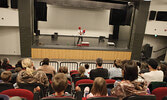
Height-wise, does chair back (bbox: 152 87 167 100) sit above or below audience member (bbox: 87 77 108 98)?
below

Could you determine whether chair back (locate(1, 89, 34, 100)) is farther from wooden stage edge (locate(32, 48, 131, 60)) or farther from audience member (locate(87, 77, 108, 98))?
wooden stage edge (locate(32, 48, 131, 60))

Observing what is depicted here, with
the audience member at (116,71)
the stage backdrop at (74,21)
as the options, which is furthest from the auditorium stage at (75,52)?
the audience member at (116,71)

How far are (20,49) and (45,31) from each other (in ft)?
12.4

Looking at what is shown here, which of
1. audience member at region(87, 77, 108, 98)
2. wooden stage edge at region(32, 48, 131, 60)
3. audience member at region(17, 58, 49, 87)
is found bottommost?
wooden stage edge at region(32, 48, 131, 60)

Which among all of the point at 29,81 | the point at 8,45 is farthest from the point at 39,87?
the point at 8,45

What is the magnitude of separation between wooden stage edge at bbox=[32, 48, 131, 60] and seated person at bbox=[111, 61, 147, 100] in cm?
596

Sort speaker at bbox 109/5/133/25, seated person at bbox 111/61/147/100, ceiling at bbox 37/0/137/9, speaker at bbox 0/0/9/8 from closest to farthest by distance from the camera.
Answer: seated person at bbox 111/61/147/100 → speaker at bbox 0/0/9/8 → ceiling at bbox 37/0/137/9 → speaker at bbox 109/5/133/25

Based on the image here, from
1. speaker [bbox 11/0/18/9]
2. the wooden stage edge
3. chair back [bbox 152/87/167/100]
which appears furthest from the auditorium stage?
chair back [bbox 152/87/167/100]

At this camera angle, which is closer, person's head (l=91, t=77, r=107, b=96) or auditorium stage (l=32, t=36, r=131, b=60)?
person's head (l=91, t=77, r=107, b=96)

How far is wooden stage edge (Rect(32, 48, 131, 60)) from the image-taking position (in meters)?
7.69

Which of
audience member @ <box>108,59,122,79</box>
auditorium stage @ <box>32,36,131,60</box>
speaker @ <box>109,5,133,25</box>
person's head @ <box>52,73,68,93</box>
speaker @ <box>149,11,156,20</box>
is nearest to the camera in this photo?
person's head @ <box>52,73,68,93</box>

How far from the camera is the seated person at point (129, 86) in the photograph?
2.02m

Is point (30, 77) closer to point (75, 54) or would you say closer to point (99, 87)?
point (99, 87)

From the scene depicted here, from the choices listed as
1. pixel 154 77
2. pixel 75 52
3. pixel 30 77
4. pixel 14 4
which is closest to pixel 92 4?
pixel 75 52
